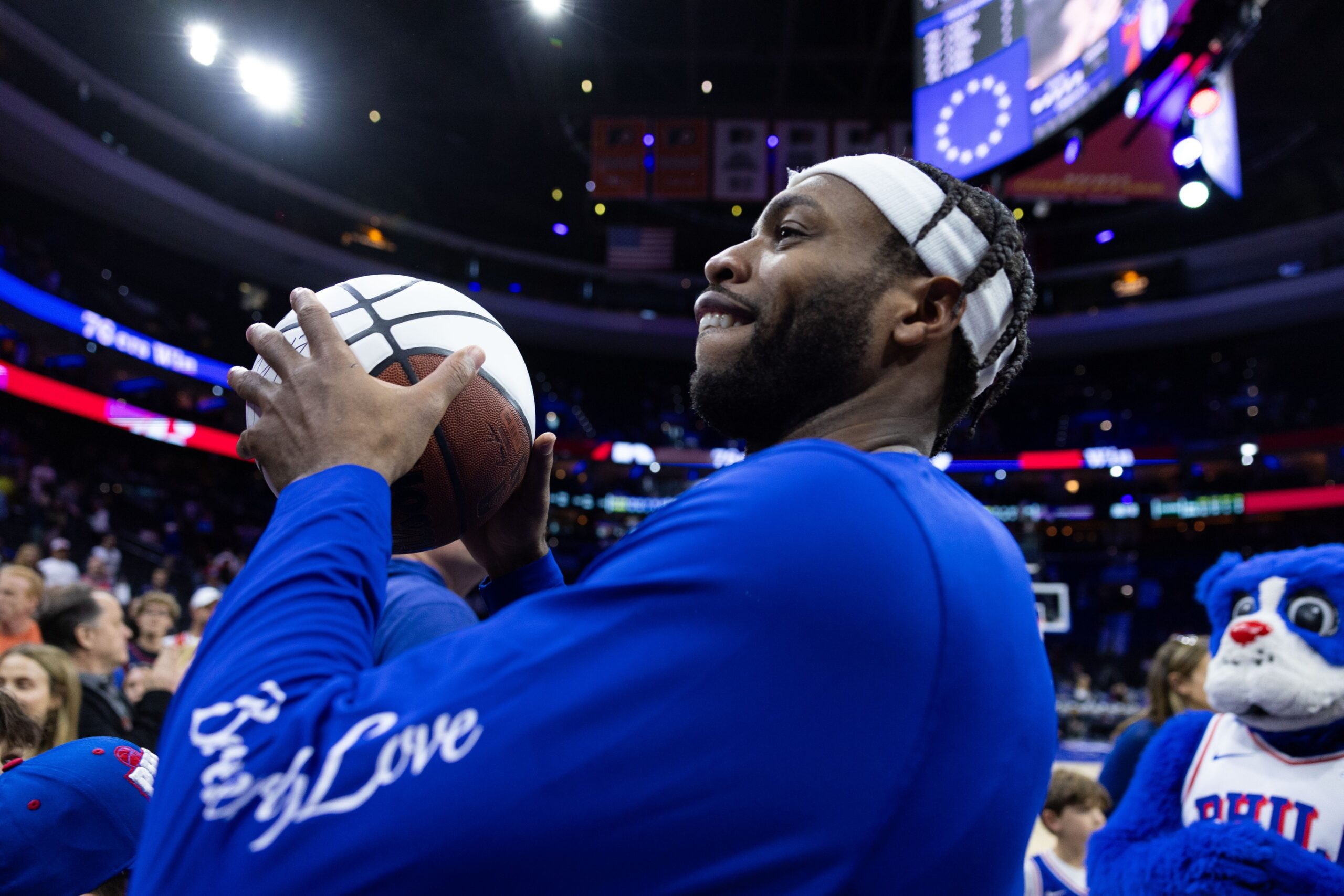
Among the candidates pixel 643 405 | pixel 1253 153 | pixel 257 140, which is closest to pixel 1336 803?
pixel 257 140

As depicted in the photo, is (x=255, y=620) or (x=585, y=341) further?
(x=585, y=341)

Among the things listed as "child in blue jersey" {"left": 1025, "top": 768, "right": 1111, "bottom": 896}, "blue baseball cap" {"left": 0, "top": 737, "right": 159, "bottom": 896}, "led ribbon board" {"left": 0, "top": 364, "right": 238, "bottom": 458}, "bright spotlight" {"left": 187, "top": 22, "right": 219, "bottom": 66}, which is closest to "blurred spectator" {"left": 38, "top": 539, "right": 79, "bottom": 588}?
"led ribbon board" {"left": 0, "top": 364, "right": 238, "bottom": 458}

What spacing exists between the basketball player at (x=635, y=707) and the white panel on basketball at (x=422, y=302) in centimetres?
43

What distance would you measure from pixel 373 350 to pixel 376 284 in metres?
0.17

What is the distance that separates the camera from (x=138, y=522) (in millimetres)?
15969

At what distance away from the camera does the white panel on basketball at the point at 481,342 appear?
1.43 m

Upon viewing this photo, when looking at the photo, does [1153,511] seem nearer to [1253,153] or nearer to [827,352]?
[1253,153]

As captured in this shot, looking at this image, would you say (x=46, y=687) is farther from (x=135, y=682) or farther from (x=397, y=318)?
(x=397, y=318)

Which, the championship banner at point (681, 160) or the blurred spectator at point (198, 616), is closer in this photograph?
the blurred spectator at point (198, 616)

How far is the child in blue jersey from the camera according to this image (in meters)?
3.59

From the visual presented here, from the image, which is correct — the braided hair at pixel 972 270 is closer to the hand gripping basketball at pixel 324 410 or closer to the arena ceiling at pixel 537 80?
the hand gripping basketball at pixel 324 410

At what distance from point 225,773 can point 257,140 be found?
60.5 feet

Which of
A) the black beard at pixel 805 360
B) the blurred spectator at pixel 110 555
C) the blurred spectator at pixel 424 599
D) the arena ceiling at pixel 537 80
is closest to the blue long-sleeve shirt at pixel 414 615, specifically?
the blurred spectator at pixel 424 599

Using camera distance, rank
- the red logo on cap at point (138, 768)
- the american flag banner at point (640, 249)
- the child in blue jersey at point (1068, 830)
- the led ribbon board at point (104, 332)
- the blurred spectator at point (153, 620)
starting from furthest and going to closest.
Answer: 1. the american flag banner at point (640, 249)
2. the led ribbon board at point (104, 332)
3. the blurred spectator at point (153, 620)
4. the child in blue jersey at point (1068, 830)
5. the red logo on cap at point (138, 768)
